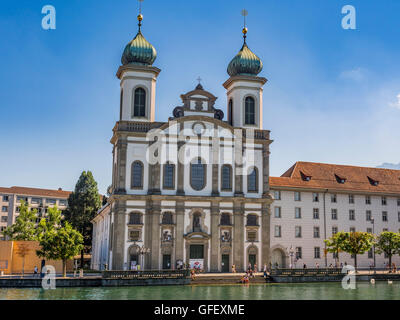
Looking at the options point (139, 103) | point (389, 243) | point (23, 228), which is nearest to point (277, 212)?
point (389, 243)

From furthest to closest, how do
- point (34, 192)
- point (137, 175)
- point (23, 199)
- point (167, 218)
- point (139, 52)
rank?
point (34, 192)
point (23, 199)
point (139, 52)
point (137, 175)
point (167, 218)

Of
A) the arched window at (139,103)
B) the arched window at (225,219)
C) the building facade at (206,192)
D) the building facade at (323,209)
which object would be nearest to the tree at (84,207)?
the building facade at (206,192)

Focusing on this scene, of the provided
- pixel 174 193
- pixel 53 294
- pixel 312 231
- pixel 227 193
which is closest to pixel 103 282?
pixel 53 294

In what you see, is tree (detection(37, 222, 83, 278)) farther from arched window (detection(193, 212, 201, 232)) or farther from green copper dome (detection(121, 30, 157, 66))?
green copper dome (detection(121, 30, 157, 66))

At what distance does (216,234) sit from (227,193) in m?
4.75

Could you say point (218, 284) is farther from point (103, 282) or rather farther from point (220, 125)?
point (220, 125)

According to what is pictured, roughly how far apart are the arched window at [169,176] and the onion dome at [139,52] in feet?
40.8

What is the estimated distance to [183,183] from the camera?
2256 inches

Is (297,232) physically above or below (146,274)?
above

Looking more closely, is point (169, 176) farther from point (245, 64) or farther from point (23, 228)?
point (23, 228)

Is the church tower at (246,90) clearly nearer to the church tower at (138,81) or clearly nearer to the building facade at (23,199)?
the church tower at (138,81)

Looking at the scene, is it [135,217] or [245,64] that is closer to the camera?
[135,217]

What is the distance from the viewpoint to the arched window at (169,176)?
5709 centimetres

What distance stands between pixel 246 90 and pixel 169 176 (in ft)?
47.0
